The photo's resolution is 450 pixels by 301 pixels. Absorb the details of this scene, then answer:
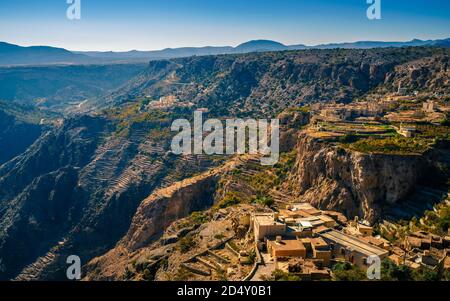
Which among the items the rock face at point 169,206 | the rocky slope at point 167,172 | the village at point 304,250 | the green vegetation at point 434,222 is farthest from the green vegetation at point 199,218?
the green vegetation at point 434,222

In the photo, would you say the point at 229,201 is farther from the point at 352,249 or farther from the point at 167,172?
the point at 167,172

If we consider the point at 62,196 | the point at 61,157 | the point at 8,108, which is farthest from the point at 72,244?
the point at 8,108

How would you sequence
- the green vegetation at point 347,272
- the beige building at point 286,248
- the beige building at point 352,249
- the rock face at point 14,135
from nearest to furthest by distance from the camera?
the green vegetation at point 347,272, the beige building at point 286,248, the beige building at point 352,249, the rock face at point 14,135

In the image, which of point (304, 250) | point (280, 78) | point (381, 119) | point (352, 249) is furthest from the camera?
point (280, 78)

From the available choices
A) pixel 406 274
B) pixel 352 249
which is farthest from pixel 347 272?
pixel 352 249

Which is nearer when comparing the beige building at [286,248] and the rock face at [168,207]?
the beige building at [286,248]

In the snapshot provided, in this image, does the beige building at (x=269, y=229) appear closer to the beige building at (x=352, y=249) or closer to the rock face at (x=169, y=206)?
the beige building at (x=352, y=249)

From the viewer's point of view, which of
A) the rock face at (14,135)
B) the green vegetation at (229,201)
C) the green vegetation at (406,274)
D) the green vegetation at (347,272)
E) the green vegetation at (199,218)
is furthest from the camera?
the rock face at (14,135)

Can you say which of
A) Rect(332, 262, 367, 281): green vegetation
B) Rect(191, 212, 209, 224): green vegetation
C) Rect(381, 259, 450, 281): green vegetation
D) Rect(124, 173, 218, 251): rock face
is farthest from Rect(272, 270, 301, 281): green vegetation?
Rect(124, 173, 218, 251): rock face
